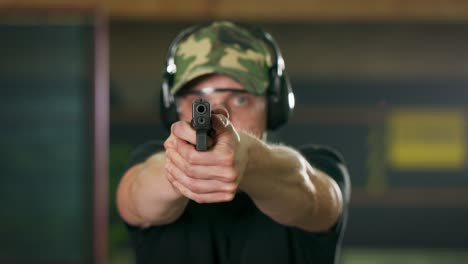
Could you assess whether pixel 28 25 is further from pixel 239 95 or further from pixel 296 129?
pixel 239 95

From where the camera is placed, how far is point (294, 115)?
371 cm

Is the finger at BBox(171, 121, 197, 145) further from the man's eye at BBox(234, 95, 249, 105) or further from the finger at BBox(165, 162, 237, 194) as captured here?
the man's eye at BBox(234, 95, 249, 105)

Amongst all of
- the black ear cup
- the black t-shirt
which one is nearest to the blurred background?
the black ear cup

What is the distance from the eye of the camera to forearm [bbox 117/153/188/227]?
1.28 meters

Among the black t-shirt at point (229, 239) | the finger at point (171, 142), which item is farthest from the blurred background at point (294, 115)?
the finger at point (171, 142)

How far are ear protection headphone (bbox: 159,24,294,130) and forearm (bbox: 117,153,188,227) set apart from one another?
0.42 feet

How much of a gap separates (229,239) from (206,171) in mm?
564

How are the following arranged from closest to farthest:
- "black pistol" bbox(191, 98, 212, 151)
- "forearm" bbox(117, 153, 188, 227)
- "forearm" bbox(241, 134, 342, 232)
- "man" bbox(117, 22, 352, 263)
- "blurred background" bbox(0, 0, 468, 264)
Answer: "black pistol" bbox(191, 98, 212, 151) → "forearm" bbox(241, 134, 342, 232) → "forearm" bbox(117, 153, 188, 227) → "man" bbox(117, 22, 352, 263) → "blurred background" bbox(0, 0, 468, 264)

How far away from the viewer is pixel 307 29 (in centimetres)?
378

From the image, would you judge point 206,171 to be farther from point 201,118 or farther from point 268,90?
point 268,90

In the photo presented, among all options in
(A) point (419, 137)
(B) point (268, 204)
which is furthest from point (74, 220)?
(B) point (268, 204)

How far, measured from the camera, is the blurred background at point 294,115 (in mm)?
3588

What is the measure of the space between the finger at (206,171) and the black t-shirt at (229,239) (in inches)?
20.3

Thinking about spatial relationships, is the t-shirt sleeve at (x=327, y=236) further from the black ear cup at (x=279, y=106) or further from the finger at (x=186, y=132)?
the finger at (x=186, y=132)
